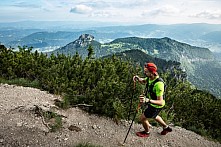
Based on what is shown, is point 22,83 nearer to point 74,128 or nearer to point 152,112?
point 74,128

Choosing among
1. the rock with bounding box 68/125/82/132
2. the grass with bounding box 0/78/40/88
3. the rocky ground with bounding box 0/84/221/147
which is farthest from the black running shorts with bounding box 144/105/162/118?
the grass with bounding box 0/78/40/88

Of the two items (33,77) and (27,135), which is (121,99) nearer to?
(27,135)

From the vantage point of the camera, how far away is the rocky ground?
23.1 ft

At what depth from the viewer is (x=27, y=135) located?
280 inches

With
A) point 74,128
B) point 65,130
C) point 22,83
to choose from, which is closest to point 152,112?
point 74,128

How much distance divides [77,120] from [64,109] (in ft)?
2.96

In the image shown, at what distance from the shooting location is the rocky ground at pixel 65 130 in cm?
705

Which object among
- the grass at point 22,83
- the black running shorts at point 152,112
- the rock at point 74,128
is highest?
the black running shorts at point 152,112

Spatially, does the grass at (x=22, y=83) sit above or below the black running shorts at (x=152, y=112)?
below

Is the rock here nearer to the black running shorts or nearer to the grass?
the black running shorts

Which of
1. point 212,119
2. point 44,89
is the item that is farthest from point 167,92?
point 44,89

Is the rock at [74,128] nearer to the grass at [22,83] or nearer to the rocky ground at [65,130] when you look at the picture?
the rocky ground at [65,130]

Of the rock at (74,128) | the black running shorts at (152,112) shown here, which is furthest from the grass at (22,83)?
the black running shorts at (152,112)

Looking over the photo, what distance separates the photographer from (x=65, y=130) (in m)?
7.73
